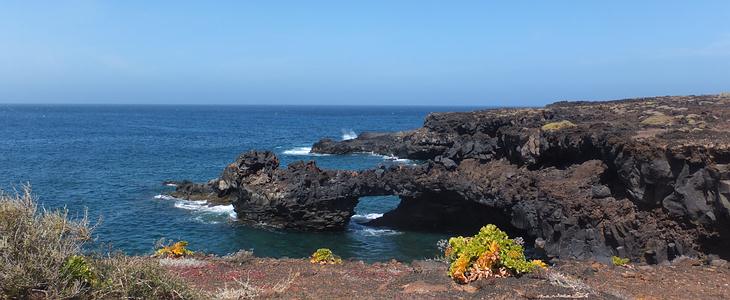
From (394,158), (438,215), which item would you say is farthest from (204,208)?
(394,158)

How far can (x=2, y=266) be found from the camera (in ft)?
27.7

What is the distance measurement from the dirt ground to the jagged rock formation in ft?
21.2

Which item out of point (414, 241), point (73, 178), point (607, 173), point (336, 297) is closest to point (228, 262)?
point (336, 297)

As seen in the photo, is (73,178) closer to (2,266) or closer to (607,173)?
(607,173)

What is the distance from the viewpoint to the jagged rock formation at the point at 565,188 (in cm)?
2509

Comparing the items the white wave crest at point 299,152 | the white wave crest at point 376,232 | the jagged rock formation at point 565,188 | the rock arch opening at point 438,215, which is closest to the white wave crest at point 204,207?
the jagged rock formation at point 565,188

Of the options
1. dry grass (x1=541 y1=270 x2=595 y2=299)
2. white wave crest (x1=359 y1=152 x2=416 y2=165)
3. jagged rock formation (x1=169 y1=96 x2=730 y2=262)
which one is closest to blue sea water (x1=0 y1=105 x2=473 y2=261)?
white wave crest (x1=359 y1=152 x2=416 y2=165)

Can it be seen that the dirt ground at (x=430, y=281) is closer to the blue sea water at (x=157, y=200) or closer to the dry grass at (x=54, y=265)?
the dry grass at (x=54, y=265)

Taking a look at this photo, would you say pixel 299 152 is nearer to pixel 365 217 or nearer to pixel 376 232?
pixel 365 217

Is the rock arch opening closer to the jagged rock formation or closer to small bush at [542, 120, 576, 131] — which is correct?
the jagged rock formation

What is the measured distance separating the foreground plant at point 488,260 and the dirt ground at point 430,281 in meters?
0.31

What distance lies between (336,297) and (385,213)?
3059 centimetres

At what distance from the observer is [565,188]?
→ 32375 millimetres

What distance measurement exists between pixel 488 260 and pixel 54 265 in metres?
10.5
